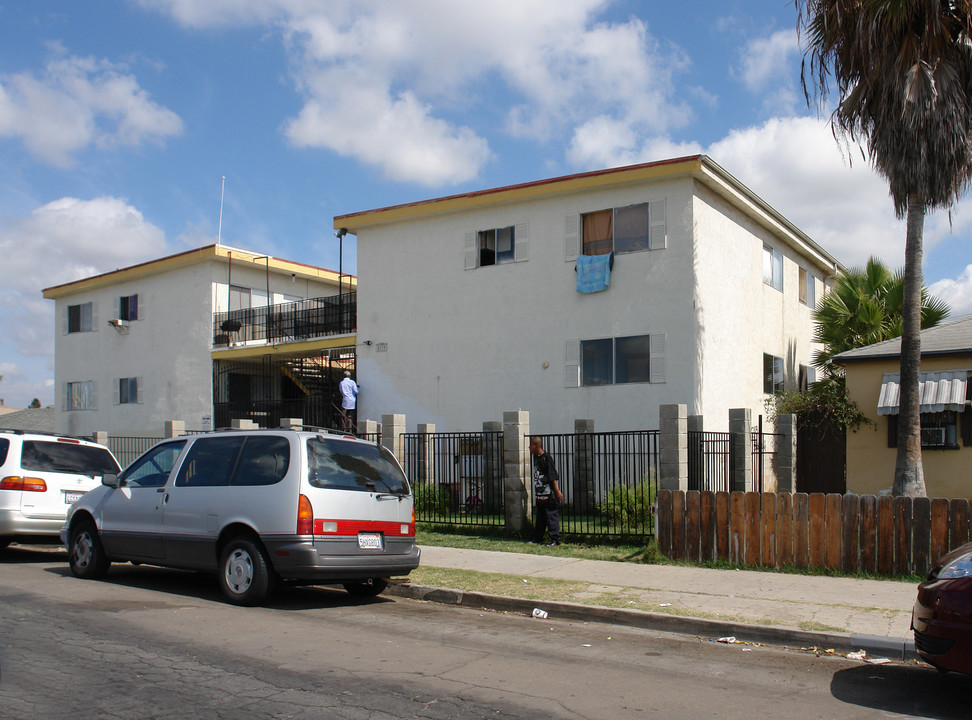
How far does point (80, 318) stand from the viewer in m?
30.9

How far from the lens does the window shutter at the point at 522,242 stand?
20.1 m

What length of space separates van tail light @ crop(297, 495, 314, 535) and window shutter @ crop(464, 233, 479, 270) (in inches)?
518

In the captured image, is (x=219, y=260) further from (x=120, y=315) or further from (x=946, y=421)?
(x=946, y=421)

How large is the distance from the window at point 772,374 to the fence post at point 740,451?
7.95 metres

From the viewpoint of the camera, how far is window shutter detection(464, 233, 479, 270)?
20.9 metres

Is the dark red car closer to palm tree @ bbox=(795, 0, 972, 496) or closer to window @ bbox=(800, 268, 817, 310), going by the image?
palm tree @ bbox=(795, 0, 972, 496)

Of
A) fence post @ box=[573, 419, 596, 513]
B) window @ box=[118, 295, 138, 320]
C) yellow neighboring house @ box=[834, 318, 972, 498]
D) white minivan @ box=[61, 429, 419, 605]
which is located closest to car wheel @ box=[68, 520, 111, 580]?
white minivan @ box=[61, 429, 419, 605]

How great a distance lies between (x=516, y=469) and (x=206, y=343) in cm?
1572

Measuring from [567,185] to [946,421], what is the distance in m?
9.20

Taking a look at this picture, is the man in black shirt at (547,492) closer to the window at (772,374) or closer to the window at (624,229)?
the window at (624,229)

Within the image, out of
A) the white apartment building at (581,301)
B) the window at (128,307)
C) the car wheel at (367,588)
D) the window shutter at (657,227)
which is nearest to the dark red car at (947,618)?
the car wheel at (367,588)

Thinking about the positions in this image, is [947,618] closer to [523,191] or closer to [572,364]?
[572,364]

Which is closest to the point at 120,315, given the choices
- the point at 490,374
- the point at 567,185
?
the point at 490,374

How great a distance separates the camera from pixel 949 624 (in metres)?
5.53
